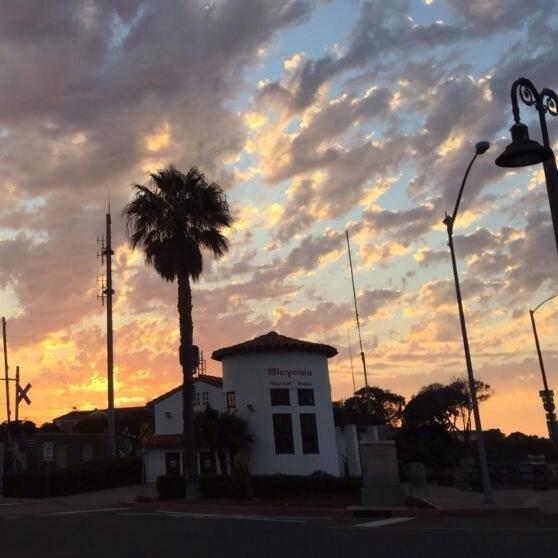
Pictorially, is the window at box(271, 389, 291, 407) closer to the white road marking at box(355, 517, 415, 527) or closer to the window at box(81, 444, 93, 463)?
the white road marking at box(355, 517, 415, 527)

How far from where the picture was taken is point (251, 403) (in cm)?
3634

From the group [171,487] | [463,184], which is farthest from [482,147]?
[171,487]

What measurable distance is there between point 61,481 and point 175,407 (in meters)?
10.0

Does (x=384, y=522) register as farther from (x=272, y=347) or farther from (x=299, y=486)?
(x=272, y=347)

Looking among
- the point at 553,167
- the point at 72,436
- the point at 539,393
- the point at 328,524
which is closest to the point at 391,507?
the point at 328,524

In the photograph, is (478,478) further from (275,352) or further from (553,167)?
(553,167)

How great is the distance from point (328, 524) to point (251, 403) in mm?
19853

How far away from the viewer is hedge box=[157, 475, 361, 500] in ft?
85.3

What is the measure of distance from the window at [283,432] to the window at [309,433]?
671 mm

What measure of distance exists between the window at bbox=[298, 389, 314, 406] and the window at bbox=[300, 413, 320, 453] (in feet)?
1.98

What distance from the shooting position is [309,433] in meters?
36.2

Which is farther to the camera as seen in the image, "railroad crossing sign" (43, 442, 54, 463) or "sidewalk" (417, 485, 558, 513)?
"railroad crossing sign" (43, 442, 54, 463)

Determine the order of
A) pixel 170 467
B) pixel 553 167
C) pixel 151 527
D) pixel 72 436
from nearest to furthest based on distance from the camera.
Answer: pixel 553 167, pixel 151 527, pixel 170 467, pixel 72 436

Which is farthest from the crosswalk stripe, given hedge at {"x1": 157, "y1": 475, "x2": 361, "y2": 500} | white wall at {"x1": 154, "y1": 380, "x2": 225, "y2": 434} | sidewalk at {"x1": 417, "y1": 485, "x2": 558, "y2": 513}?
white wall at {"x1": 154, "y1": 380, "x2": 225, "y2": 434}
